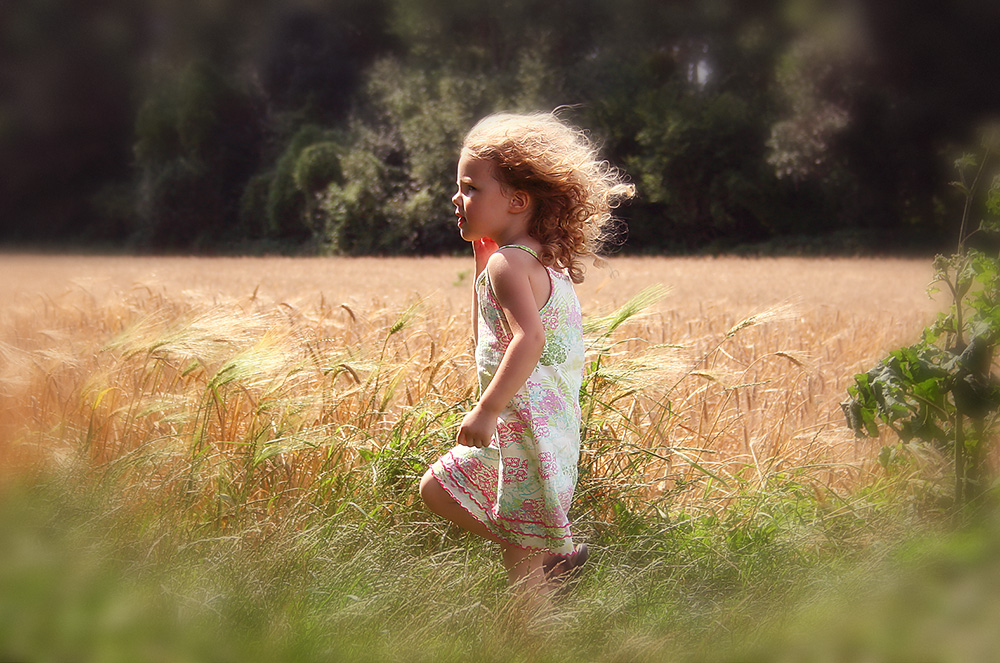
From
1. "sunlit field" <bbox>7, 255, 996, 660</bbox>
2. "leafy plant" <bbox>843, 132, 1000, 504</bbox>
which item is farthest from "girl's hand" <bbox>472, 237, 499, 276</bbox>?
"leafy plant" <bbox>843, 132, 1000, 504</bbox>

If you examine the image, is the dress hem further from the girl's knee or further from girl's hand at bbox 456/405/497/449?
girl's hand at bbox 456/405/497/449

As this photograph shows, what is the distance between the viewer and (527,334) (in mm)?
1762

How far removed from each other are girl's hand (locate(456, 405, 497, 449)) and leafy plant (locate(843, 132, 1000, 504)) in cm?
105

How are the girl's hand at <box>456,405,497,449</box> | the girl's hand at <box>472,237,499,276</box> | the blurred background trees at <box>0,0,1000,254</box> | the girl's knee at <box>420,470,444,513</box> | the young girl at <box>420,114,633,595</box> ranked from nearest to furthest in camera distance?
the girl's hand at <box>456,405,497,449</box> → the young girl at <box>420,114,633,595</box> → the girl's knee at <box>420,470,444,513</box> → the girl's hand at <box>472,237,499,276</box> → the blurred background trees at <box>0,0,1000,254</box>

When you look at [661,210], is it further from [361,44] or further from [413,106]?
[361,44]

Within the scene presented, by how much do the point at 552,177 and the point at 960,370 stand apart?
3.51ft

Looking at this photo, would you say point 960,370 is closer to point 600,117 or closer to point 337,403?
point 337,403

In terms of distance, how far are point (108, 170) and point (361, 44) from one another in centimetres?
2369

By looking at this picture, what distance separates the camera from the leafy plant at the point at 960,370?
79.8 inches

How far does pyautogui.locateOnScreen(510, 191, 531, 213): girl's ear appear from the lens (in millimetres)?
1957

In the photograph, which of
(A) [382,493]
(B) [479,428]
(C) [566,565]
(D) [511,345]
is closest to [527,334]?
(D) [511,345]

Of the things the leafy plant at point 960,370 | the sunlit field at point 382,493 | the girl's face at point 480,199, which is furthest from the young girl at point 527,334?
the leafy plant at point 960,370

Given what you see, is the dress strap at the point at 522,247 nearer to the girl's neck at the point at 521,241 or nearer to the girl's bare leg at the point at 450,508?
the girl's neck at the point at 521,241

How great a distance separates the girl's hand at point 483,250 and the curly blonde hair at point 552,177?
0.16 meters
